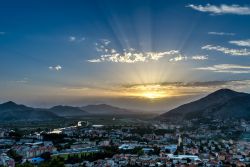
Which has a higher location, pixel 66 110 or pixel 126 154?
pixel 66 110

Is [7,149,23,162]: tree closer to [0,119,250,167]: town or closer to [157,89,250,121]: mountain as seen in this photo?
[0,119,250,167]: town

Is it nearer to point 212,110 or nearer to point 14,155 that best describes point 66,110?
point 212,110

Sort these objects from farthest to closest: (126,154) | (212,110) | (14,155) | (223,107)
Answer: (212,110) → (223,107) → (14,155) → (126,154)

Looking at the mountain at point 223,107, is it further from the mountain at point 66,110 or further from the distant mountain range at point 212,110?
the mountain at point 66,110

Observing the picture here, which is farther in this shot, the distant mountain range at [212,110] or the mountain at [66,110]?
the mountain at [66,110]

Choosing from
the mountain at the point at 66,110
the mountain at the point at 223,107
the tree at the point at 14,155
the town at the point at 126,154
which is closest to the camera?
the town at the point at 126,154

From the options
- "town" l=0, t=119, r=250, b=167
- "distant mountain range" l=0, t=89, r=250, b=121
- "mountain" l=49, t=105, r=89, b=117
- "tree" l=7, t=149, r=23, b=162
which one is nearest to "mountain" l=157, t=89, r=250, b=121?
"distant mountain range" l=0, t=89, r=250, b=121

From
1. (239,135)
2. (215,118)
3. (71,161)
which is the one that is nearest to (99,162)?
(71,161)

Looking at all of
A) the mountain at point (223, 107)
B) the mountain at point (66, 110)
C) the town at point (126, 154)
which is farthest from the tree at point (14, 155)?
the mountain at point (66, 110)

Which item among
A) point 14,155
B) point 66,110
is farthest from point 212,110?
point 66,110

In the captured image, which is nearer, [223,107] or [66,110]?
[223,107]

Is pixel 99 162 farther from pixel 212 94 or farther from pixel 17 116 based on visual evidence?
pixel 17 116
